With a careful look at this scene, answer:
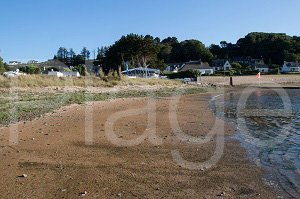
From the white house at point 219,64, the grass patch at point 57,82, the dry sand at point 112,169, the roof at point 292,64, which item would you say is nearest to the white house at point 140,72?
the grass patch at point 57,82

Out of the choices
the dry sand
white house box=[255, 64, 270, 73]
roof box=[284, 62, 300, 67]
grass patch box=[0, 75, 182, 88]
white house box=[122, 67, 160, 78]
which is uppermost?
roof box=[284, 62, 300, 67]

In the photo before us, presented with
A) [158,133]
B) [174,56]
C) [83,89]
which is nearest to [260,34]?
[174,56]

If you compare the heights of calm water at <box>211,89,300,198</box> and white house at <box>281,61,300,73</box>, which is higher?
white house at <box>281,61,300,73</box>

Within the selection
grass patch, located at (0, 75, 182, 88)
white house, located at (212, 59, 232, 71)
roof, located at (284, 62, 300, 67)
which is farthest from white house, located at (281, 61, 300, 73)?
grass patch, located at (0, 75, 182, 88)

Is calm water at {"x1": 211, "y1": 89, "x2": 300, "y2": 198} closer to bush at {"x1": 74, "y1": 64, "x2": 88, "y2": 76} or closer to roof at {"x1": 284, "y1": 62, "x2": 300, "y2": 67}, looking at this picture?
bush at {"x1": 74, "y1": 64, "x2": 88, "y2": 76}

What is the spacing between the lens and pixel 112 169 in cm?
809

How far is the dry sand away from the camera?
6715 millimetres

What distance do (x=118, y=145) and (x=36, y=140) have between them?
2280 mm

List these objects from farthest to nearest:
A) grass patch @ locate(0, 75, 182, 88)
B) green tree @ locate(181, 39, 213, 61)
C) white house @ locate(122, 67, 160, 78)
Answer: green tree @ locate(181, 39, 213, 61) → white house @ locate(122, 67, 160, 78) → grass patch @ locate(0, 75, 182, 88)

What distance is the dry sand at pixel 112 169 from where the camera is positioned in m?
6.71

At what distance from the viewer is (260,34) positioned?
152 metres

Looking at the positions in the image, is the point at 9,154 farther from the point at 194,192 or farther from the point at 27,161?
the point at 194,192

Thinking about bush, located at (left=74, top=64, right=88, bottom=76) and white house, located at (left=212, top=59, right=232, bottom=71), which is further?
white house, located at (left=212, top=59, right=232, bottom=71)

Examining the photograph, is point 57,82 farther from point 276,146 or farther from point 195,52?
point 195,52
